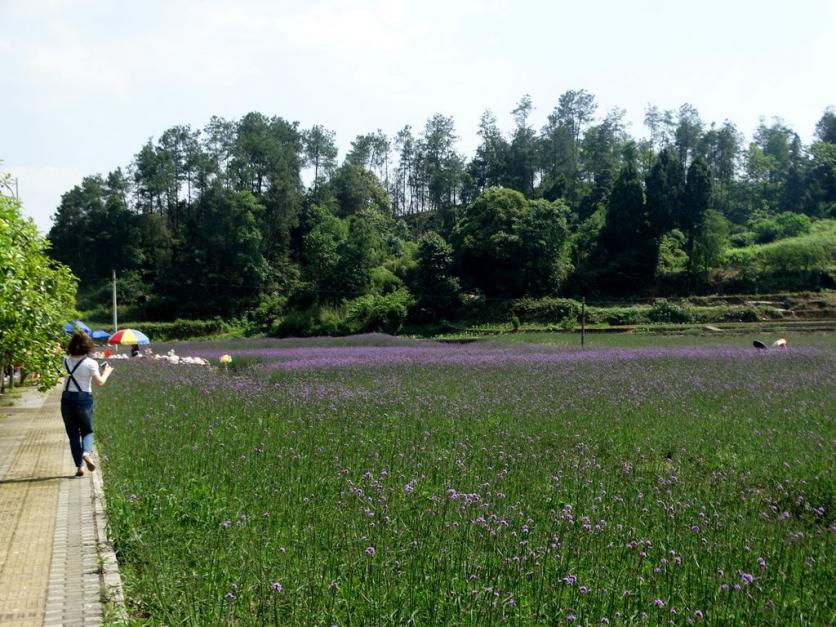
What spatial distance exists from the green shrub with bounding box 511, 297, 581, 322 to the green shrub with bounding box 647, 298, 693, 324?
4.66 m

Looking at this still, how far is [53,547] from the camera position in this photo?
5.62 m

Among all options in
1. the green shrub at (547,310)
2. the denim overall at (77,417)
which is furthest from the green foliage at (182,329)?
the denim overall at (77,417)

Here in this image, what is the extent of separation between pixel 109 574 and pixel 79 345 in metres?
4.36

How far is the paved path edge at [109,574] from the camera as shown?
414cm

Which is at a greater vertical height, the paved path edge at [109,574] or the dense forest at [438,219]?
the dense forest at [438,219]

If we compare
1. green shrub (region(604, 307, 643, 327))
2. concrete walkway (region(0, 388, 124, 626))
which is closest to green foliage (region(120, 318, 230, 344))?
green shrub (region(604, 307, 643, 327))

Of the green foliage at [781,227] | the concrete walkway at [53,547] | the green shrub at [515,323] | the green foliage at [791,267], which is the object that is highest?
the green foliage at [781,227]

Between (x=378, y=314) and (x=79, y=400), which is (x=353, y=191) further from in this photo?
(x=79, y=400)

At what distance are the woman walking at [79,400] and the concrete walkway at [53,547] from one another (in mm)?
320

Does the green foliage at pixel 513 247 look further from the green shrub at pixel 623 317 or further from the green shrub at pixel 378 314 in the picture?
the green shrub at pixel 623 317

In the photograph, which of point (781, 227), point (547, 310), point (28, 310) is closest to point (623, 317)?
point (547, 310)

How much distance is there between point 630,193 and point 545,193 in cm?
→ 1511

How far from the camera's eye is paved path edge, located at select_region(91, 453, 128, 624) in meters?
4.14

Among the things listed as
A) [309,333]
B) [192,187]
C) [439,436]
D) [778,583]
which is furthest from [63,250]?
[778,583]
